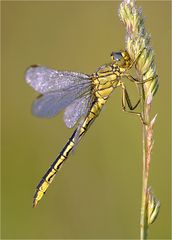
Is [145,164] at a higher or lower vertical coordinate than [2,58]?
lower

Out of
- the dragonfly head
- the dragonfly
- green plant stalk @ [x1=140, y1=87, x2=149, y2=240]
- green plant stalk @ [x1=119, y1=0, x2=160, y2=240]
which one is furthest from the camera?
the dragonfly

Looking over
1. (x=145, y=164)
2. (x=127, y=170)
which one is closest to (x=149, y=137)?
(x=145, y=164)

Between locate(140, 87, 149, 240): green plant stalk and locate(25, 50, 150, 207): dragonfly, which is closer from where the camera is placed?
locate(140, 87, 149, 240): green plant stalk

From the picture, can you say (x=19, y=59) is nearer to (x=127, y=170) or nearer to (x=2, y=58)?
(x=2, y=58)

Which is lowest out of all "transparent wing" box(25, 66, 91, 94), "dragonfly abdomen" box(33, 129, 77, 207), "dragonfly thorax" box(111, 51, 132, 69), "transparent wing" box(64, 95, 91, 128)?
"dragonfly abdomen" box(33, 129, 77, 207)

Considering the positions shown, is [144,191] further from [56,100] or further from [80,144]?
[80,144]

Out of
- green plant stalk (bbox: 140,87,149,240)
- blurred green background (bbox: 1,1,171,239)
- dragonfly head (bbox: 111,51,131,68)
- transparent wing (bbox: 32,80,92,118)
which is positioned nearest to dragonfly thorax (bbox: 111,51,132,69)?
dragonfly head (bbox: 111,51,131,68)

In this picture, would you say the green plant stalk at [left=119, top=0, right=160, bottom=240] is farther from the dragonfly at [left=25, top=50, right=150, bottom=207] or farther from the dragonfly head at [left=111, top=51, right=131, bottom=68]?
the dragonfly at [left=25, top=50, right=150, bottom=207]
